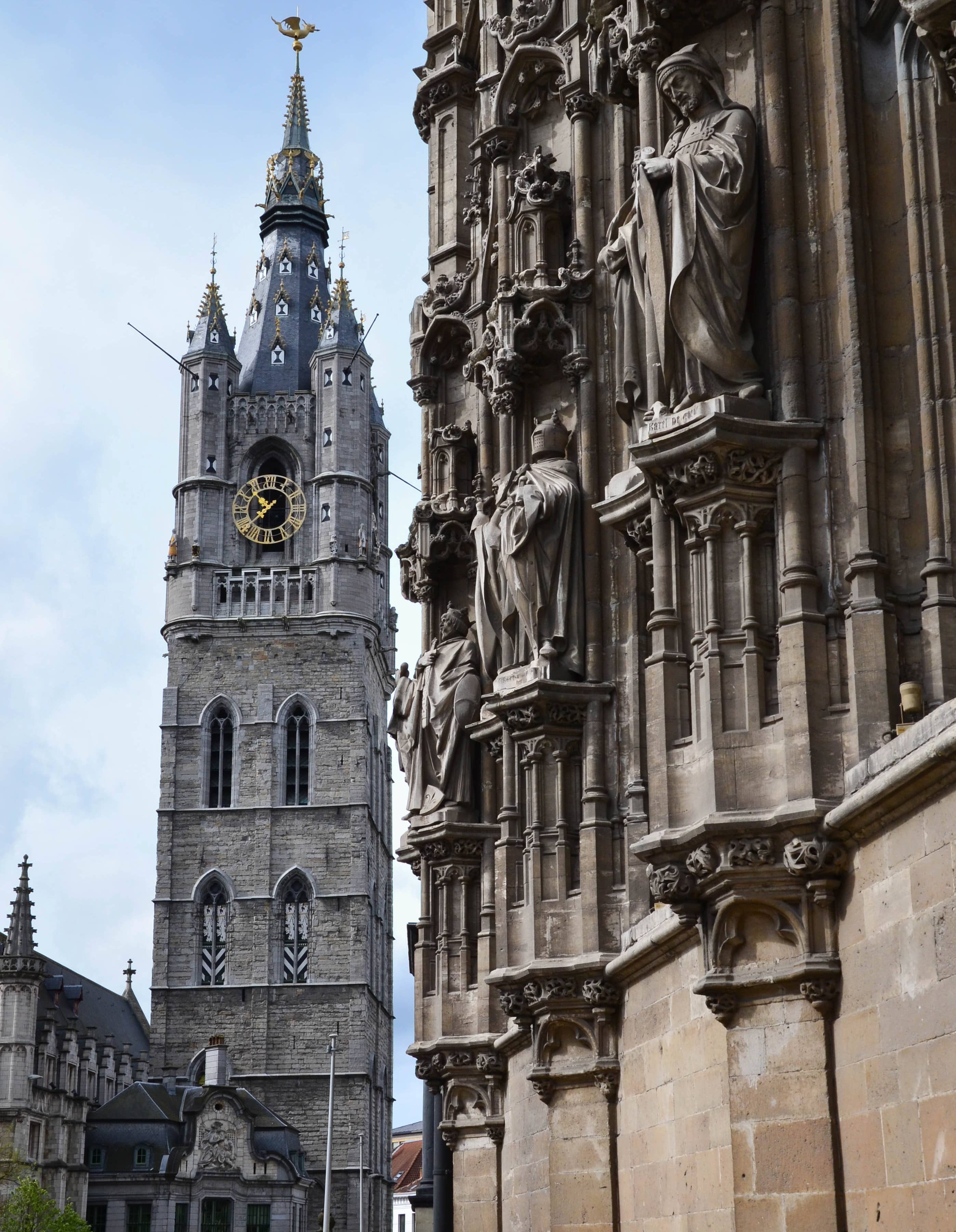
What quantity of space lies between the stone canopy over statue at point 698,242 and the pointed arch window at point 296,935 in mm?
71739

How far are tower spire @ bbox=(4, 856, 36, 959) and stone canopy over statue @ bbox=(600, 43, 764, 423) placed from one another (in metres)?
68.9

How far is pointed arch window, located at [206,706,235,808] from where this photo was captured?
82875 mm

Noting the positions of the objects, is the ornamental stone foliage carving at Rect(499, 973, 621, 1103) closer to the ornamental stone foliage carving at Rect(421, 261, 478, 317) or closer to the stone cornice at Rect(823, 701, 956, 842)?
the stone cornice at Rect(823, 701, 956, 842)

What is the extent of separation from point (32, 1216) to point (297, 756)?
2557 centimetres

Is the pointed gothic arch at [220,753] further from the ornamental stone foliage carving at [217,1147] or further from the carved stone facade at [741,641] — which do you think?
the carved stone facade at [741,641]

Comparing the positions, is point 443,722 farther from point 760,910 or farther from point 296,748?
point 296,748

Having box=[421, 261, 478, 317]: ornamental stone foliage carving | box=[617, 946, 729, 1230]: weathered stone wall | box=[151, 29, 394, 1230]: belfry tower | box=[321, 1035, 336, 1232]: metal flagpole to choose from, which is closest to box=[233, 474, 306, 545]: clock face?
box=[151, 29, 394, 1230]: belfry tower

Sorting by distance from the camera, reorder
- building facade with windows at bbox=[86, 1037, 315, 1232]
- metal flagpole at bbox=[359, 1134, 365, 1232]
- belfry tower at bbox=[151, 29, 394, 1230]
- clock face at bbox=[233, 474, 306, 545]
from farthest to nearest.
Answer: clock face at bbox=[233, 474, 306, 545], belfry tower at bbox=[151, 29, 394, 1230], metal flagpole at bbox=[359, 1134, 365, 1232], building facade with windows at bbox=[86, 1037, 315, 1232]

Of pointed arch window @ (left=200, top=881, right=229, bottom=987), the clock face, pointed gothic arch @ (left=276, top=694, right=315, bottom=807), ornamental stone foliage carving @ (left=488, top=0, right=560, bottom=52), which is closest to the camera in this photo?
ornamental stone foliage carving @ (left=488, top=0, right=560, bottom=52)

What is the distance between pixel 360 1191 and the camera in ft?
257

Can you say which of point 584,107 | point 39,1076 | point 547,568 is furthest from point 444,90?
point 39,1076

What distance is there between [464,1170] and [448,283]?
27.2ft

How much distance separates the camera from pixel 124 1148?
77.8 meters

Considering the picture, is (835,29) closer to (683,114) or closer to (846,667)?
(683,114)
